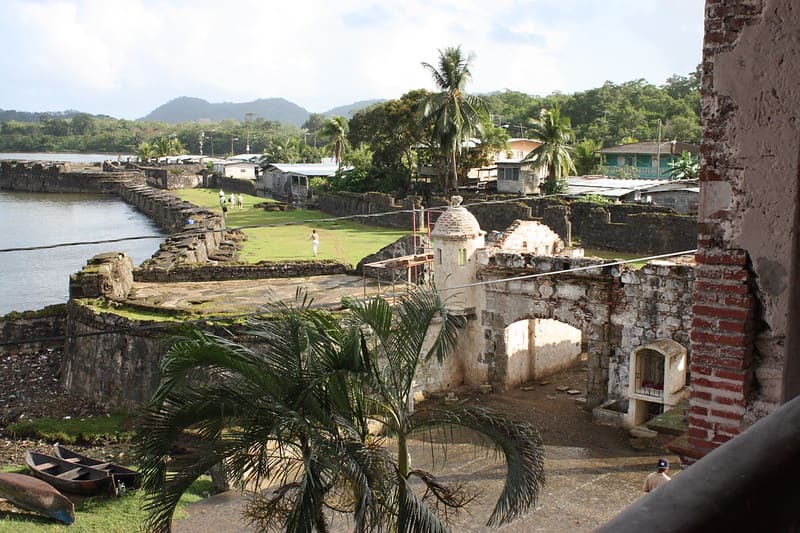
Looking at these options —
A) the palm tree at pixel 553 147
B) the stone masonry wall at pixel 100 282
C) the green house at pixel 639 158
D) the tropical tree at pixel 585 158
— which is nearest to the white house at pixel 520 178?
the palm tree at pixel 553 147

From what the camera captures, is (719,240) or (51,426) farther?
(51,426)

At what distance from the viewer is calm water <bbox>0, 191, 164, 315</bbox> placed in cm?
3709

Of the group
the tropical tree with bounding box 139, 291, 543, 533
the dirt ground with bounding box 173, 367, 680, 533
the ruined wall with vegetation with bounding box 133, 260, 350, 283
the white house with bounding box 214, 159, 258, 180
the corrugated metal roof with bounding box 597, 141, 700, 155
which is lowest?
the dirt ground with bounding box 173, 367, 680, 533

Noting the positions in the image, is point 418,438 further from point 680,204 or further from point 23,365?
point 680,204

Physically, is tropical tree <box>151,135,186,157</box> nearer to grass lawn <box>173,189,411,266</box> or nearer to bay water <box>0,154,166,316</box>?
bay water <box>0,154,166,316</box>

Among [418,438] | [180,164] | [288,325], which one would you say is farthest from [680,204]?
[180,164]

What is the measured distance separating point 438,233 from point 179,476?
43.7ft

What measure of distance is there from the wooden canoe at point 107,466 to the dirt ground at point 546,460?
1.22 m

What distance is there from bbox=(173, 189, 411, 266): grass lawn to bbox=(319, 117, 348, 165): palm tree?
533 inches

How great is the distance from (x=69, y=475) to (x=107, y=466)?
739 mm

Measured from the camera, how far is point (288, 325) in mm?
9547

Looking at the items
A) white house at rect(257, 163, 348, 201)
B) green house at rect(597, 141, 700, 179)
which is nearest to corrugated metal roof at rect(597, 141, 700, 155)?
green house at rect(597, 141, 700, 179)

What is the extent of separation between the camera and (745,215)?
577 cm

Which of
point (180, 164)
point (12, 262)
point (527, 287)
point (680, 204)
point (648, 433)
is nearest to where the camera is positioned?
point (648, 433)
